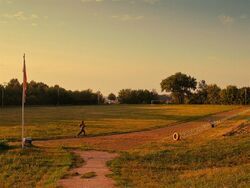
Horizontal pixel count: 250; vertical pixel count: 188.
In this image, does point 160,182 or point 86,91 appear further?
point 86,91

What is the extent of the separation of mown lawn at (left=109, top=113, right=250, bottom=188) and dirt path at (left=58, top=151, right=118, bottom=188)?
0.51m

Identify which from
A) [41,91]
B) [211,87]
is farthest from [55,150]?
[211,87]

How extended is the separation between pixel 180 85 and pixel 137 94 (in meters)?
18.9

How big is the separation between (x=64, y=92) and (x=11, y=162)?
127 m

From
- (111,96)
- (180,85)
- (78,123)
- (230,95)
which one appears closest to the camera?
(78,123)

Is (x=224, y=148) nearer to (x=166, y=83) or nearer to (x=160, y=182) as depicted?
(x=160, y=182)

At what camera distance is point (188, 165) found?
911 inches

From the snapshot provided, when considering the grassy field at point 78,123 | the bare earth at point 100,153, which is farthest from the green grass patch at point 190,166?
the grassy field at point 78,123

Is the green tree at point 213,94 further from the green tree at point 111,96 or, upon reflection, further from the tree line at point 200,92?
the green tree at point 111,96

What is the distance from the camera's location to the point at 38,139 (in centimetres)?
3744

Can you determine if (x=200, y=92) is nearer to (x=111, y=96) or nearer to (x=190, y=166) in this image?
(x=111, y=96)

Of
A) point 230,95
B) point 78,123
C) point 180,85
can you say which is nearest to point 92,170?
point 78,123

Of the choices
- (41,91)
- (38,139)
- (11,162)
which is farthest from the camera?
(41,91)

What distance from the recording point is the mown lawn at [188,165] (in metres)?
17.3
